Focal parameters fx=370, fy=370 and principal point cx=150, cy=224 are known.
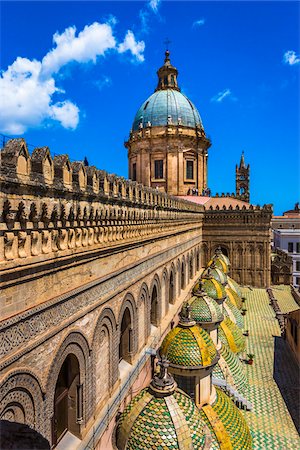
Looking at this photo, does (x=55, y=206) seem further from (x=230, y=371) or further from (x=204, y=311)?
(x=230, y=371)

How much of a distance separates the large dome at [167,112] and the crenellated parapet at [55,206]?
77.4 ft

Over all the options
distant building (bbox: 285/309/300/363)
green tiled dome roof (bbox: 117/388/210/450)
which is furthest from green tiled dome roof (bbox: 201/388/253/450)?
distant building (bbox: 285/309/300/363)

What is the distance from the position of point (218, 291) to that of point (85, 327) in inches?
298

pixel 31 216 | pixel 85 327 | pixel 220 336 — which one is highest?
pixel 31 216

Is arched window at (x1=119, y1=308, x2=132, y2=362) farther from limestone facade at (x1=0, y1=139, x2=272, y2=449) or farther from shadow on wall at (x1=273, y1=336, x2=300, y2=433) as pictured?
shadow on wall at (x1=273, y1=336, x2=300, y2=433)

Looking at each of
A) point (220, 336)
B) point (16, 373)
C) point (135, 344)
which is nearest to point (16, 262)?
point (16, 373)

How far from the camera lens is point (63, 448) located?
6570mm

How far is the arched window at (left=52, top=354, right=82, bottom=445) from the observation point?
22.6ft

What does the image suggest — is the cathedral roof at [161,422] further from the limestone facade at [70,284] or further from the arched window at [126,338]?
the arched window at [126,338]

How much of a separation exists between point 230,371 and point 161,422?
672cm

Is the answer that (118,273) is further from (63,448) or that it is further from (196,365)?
(63,448)

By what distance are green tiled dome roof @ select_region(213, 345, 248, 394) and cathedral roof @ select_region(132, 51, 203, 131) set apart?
23.5 meters

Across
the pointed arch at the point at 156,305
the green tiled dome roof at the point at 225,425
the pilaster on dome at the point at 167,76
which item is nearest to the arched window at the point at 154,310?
the pointed arch at the point at 156,305

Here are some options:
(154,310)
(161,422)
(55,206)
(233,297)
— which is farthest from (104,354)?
(233,297)
